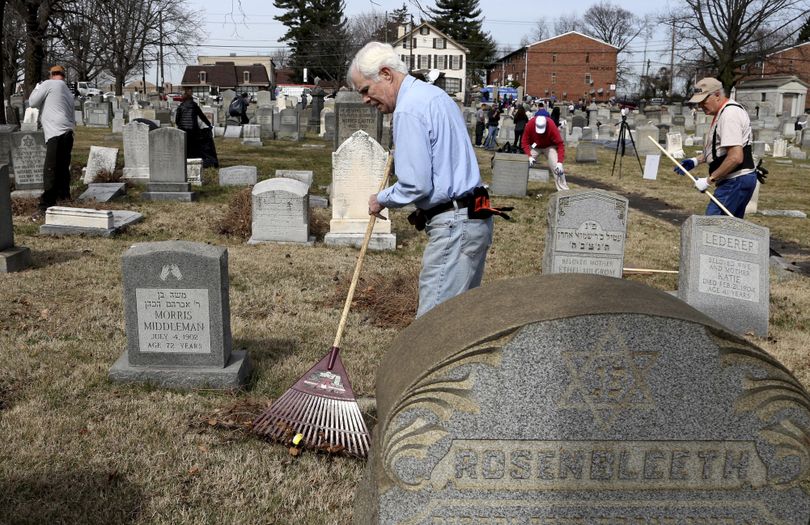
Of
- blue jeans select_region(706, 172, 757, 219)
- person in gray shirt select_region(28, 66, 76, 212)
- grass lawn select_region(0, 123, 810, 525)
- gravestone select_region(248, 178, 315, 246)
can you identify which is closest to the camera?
grass lawn select_region(0, 123, 810, 525)

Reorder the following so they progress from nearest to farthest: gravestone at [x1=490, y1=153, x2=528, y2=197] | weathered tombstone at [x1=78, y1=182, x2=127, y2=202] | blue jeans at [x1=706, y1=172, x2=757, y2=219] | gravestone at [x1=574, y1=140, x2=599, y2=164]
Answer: blue jeans at [x1=706, y1=172, x2=757, y2=219], weathered tombstone at [x1=78, y1=182, x2=127, y2=202], gravestone at [x1=490, y1=153, x2=528, y2=197], gravestone at [x1=574, y1=140, x2=599, y2=164]

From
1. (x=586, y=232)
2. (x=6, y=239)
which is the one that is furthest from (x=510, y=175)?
(x=6, y=239)

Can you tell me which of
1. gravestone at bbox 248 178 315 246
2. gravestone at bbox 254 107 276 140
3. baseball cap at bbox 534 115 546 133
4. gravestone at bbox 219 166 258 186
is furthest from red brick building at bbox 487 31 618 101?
gravestone at bbox 248 178 315 246

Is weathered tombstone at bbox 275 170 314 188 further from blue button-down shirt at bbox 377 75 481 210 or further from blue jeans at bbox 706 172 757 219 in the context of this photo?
blue button-down shirt at bbox 377 75 481 210

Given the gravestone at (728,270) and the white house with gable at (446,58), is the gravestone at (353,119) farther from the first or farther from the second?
the white house with gable at (446,58)

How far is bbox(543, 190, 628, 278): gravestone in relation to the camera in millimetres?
7828

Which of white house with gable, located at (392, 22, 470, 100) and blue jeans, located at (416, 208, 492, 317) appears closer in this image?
blue jeans, located at (416, 208, 492, 317)

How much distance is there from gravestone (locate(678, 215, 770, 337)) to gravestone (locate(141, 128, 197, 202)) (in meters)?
9.39

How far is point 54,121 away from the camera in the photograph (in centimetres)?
1114

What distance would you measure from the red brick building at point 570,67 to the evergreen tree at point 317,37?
60.1 feet

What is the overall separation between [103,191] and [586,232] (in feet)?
29.6

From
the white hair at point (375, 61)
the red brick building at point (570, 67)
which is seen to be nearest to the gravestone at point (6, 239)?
the white hair at point (375, 61)

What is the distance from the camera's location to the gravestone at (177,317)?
5289 millimetres

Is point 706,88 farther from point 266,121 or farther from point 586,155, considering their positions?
point 266,121
